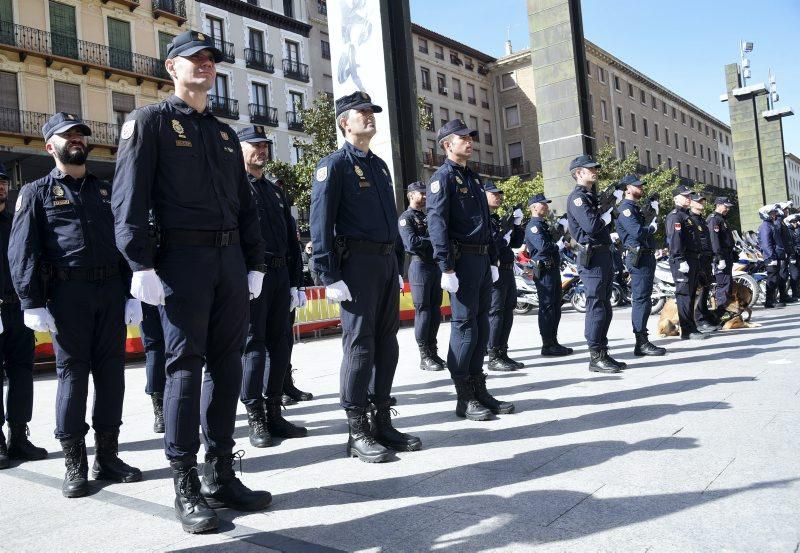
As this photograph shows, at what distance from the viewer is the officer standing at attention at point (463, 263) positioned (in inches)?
194

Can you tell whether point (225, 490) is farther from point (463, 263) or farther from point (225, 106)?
point (225, 106)

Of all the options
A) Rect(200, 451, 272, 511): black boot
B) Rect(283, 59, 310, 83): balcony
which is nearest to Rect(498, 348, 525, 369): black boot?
Rect(200, 451, 272, 511): black boot

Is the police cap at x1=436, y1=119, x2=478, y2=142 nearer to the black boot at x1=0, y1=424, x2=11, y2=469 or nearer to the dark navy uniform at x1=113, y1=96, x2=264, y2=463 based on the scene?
the dark navy uniform at x1=113, y1=96, x2=264, y2=463

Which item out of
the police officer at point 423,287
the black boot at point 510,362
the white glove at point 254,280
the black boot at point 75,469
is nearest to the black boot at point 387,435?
the white glove at point 254,280

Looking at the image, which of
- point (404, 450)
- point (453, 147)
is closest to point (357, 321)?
point (404, 450)

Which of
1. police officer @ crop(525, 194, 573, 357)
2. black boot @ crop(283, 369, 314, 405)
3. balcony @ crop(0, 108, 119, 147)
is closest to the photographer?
black boot @ crop(283, 369, 314, 405)

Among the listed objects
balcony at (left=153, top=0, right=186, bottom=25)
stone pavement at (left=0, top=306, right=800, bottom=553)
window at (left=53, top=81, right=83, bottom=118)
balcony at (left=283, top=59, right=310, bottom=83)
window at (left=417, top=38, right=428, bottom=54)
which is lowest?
stone pavement at (left=0, top=306, right=800, bottom=553)

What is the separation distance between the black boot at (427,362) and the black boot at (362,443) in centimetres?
354

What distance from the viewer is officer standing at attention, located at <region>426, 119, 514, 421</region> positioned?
494 centimetres

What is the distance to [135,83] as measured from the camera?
30828 mm

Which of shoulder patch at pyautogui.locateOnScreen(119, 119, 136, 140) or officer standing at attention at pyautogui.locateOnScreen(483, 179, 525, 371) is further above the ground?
shoulder patch at pyautogui.locateOnScreen(119, 119, 136, 140)

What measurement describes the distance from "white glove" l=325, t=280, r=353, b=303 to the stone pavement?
0.96 meters

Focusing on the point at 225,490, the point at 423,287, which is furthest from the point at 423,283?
the point at 225,490

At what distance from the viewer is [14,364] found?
190 inches
